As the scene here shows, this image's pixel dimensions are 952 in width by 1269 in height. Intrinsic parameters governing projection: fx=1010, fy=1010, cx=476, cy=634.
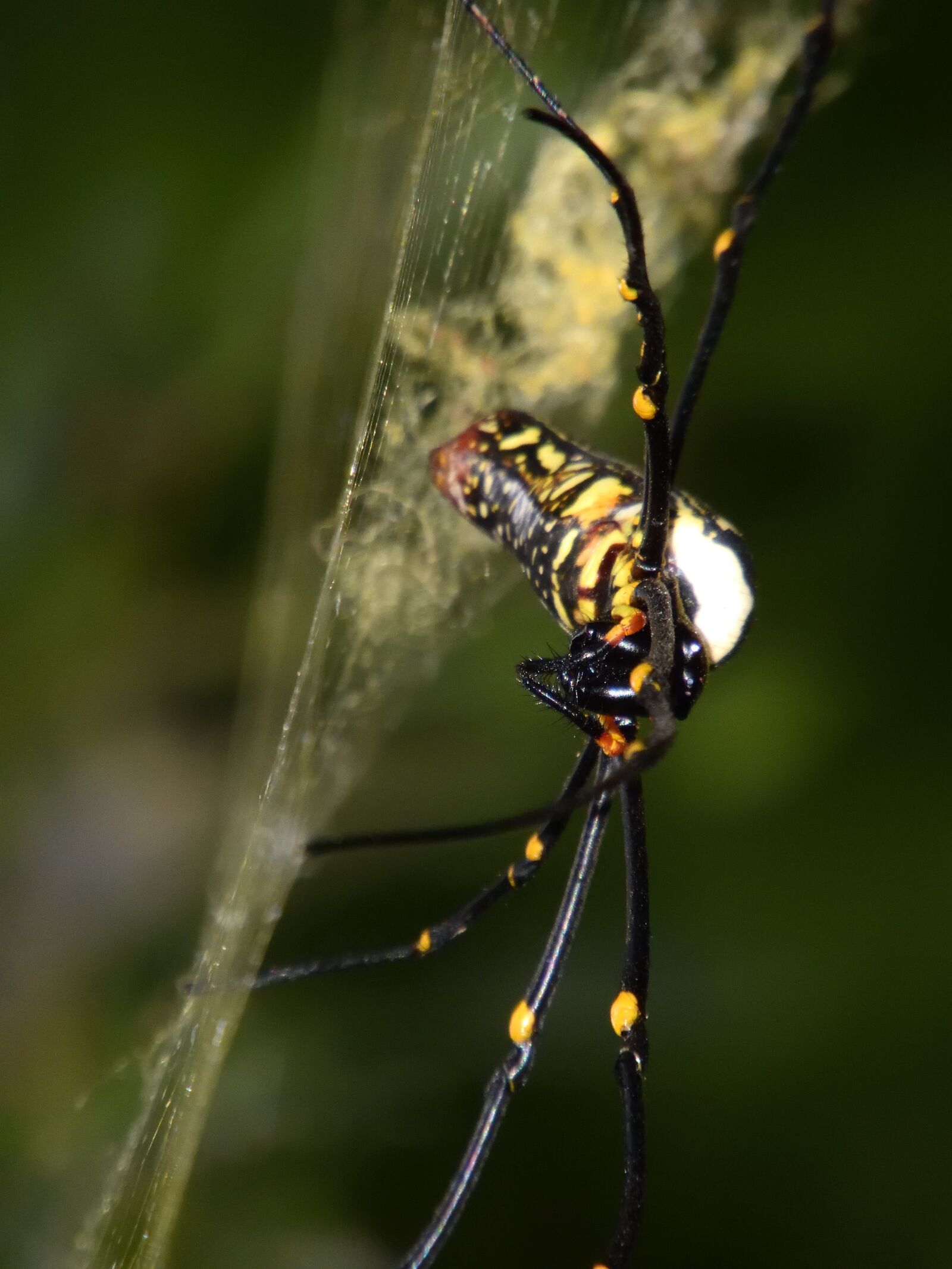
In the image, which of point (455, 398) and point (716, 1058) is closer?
point (455, 398)

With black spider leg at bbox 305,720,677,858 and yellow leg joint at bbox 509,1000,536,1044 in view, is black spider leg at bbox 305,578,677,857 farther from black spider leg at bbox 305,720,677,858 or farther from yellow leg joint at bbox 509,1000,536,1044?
yellow leg joint at bbox 509,1000,536,1044

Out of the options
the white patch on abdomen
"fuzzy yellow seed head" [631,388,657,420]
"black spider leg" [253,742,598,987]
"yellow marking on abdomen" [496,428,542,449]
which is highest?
"yellow marking on abdomen" [496,428,542,449]

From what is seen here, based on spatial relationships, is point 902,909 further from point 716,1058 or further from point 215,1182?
point 215,1182

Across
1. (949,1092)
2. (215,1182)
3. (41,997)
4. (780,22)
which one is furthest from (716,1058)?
(780,22)

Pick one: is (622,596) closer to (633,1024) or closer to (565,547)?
(565,547)

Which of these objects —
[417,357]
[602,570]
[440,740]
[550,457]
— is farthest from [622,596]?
[440,740]

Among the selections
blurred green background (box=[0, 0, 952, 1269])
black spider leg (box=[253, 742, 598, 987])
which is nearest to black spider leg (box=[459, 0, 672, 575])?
black spider leg (box=[253, 742, 598, 987])

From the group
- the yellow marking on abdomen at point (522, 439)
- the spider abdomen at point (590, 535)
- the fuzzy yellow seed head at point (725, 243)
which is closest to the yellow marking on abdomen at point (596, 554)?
the spider abdomen at point (590, 535)
